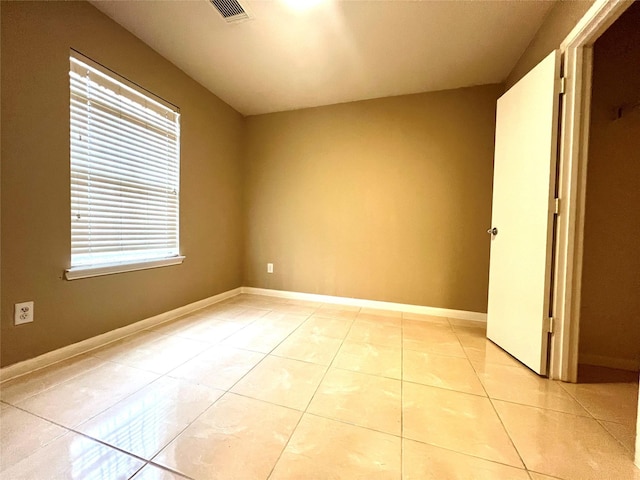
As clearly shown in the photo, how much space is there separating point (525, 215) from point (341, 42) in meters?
1.87

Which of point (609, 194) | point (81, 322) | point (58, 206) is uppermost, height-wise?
point (609, 194)

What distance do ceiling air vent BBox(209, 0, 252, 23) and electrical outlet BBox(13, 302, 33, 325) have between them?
216cm

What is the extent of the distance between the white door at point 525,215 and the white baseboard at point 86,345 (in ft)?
9.22

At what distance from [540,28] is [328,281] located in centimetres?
276

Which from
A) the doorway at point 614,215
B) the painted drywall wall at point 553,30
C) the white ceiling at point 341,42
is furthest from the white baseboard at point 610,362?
the white ceiling at point 341,42

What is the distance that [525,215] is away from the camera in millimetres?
1627

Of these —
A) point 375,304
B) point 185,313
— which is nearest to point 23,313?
point 185,313

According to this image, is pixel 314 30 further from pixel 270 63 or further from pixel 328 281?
pixel 328 281

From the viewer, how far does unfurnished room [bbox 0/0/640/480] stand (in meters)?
1.00

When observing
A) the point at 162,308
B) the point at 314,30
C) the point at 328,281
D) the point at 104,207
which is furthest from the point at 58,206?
the point at 328,281

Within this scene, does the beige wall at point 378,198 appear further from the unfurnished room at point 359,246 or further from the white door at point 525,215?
the white door at point 525,215

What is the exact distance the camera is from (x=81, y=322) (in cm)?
162

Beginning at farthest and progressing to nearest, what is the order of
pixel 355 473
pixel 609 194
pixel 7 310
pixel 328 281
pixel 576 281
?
1. pixel 328 281
2. pixel 609 194
3. pixel 576 281
4. pixel 7 310
5. pixel 355 473

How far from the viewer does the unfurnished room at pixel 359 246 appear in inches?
39.2
